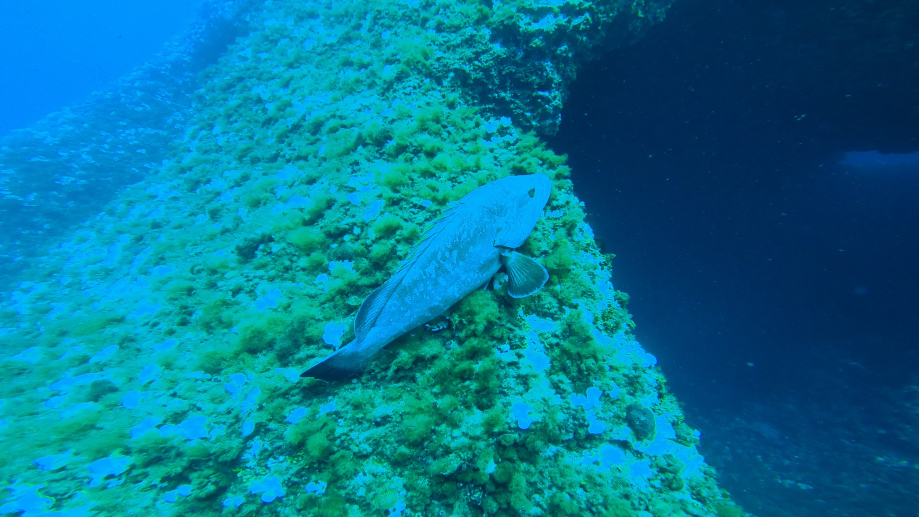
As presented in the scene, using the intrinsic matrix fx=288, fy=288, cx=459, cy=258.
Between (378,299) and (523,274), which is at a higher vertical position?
(378,299)

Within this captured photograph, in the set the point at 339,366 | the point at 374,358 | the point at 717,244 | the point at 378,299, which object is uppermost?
the point at 378,299

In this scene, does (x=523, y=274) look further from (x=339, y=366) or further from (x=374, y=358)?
(x=339, y=366)

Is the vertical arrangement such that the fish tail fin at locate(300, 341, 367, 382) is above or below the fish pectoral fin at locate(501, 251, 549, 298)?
above

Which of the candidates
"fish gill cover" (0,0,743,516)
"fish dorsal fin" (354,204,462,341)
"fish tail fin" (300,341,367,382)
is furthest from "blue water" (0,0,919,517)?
"fish dorsal fin" (354,204,462,341)

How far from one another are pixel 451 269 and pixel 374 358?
3.34 feet

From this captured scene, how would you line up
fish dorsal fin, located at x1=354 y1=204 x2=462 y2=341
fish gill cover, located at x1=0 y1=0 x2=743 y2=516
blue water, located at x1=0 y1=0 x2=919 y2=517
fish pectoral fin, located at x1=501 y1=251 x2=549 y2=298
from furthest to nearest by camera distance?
1. blue water, located at x1=0 y1=0 x2=919 y2=517
2. fish pectoral fin, located at x1=501 y1=251 x2=549 y2=298
3. fish dorsal fin, located at x1=354 y1=204 x2=462 y2=341
4. fish gill cover, located at x1=0 y1=0 x2=743 y2=516

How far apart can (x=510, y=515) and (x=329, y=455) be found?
1.37 metres

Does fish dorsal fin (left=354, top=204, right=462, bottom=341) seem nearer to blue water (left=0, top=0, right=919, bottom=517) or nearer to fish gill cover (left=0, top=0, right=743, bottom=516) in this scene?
fish gill cover (left=0, top=0, right=743, bottom=516)

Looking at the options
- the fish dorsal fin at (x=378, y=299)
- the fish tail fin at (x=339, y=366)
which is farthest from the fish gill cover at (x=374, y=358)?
the fish dorsal fin at (x=378, y=299)

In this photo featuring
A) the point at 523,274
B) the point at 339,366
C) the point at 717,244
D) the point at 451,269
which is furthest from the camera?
the point at 717,244

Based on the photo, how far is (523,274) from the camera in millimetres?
2604

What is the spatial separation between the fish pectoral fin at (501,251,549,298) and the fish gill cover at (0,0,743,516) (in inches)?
8.1

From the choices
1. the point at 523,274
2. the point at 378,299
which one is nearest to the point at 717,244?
the point at 523,274

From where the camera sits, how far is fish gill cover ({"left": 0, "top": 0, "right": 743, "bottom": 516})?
2090 millimetres
